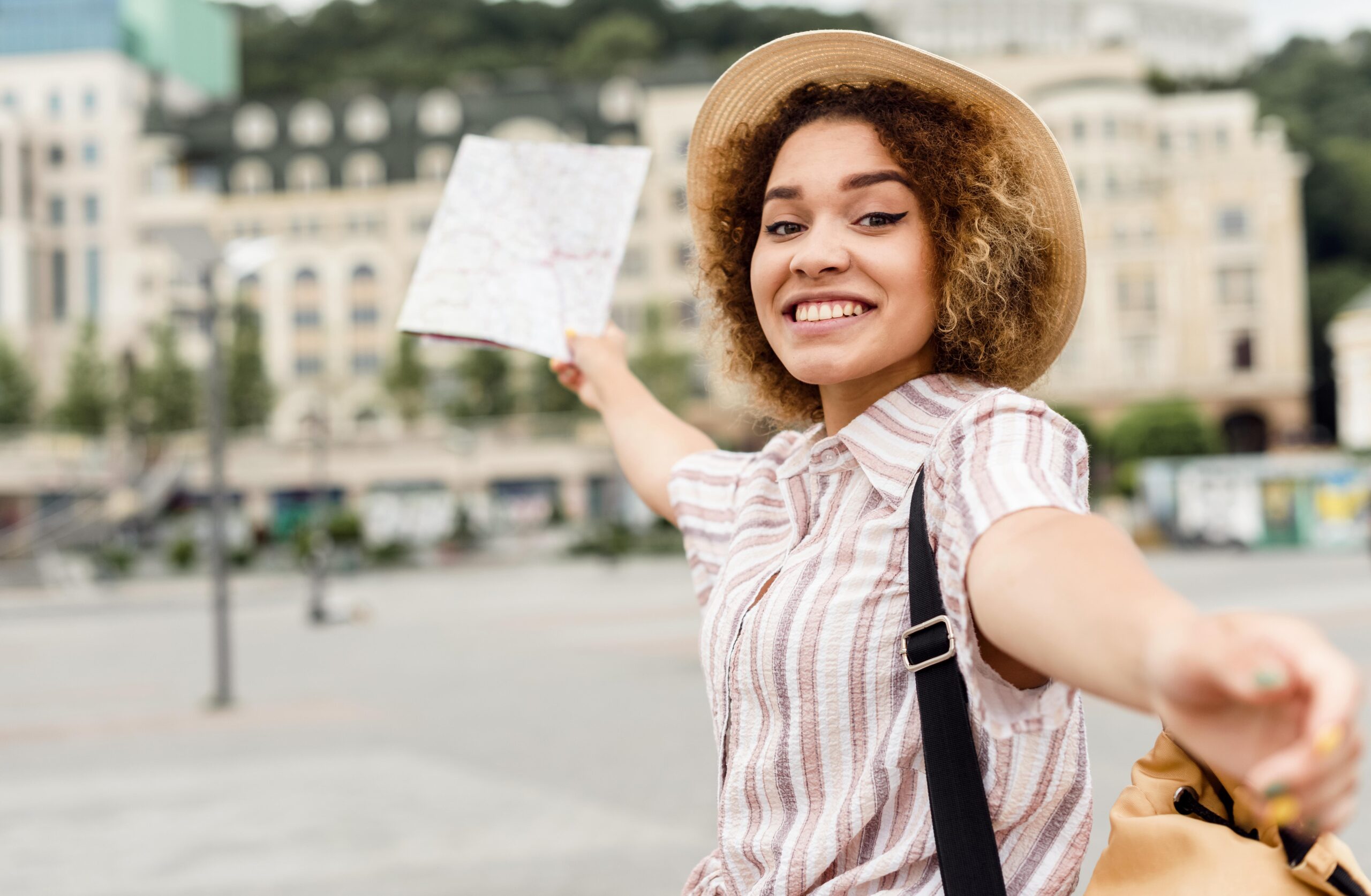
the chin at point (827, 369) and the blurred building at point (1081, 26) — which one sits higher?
the blurred building at point (1081, 26)

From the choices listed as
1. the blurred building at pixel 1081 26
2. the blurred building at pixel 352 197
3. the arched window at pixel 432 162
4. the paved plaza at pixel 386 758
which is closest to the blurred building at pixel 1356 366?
the blurred building at pixel 352 197

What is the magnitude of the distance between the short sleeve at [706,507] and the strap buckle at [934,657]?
1.93 feet

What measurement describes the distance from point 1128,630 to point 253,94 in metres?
93.1

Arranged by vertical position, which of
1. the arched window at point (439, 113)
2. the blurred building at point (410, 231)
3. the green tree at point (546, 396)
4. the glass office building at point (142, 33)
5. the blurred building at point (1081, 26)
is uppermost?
the blurred building at point (1081, 26)

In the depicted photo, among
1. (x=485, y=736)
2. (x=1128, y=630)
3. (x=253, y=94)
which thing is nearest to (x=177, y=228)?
(x=485, y=736)

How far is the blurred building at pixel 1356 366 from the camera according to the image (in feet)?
165

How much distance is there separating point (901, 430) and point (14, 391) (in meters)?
60.9

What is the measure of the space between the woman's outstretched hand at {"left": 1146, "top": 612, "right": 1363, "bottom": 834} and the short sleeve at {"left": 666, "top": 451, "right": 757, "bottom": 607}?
1.02 metres

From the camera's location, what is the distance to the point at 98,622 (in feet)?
75.1

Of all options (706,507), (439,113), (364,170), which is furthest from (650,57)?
(706,507)

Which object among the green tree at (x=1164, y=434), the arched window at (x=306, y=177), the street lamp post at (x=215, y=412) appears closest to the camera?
the street lamp post at (x=215, y=412)

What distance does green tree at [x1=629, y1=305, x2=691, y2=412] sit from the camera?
166 ft

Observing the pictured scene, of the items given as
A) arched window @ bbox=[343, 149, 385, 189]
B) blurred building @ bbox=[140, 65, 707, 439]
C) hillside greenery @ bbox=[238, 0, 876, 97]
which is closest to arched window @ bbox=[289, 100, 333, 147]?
blurred building @ bbox=[140, 65, 707, 439]

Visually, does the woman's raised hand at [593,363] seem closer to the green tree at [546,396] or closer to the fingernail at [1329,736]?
the fingernail at [1329,736]
